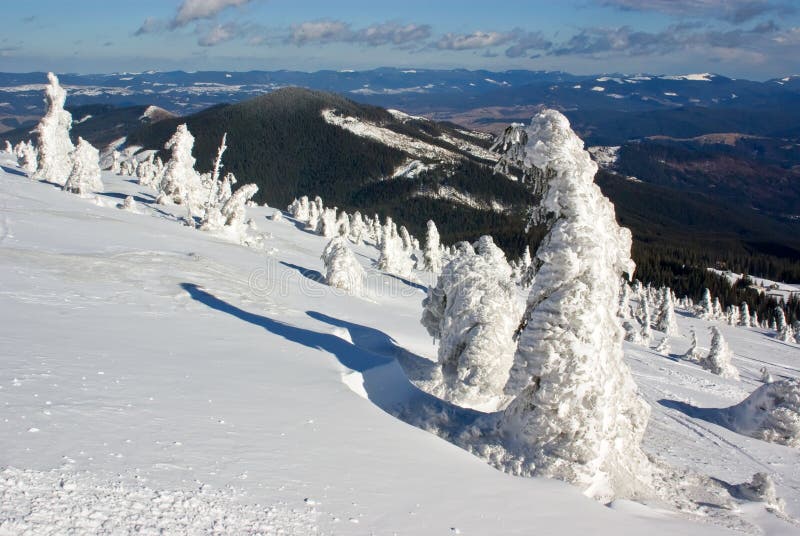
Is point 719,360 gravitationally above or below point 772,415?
below

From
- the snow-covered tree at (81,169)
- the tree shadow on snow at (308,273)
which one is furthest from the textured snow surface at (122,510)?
the snow-covered tree at (81,169)

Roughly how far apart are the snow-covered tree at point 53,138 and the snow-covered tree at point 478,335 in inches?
1721

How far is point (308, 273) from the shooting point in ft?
133

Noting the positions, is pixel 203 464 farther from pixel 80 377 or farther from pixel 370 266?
pixel 370 266

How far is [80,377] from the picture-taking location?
35.1 feet

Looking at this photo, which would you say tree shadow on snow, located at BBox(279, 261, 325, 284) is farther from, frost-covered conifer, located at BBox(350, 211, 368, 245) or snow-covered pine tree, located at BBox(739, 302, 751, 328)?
snow-covered pine tree, located at BBox(739, 302, 751, 328)

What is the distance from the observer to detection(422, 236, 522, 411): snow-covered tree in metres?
19.1

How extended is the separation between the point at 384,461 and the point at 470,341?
940 centimetres

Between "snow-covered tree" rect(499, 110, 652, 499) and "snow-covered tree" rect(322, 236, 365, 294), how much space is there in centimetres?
2531

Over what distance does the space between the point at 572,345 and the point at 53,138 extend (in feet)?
175

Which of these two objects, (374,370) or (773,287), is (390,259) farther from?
(773,287)

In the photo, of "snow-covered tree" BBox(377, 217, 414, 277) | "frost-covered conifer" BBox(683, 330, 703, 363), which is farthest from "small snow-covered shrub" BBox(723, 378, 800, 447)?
"snow-covered tree" BBox(377, 217, 414, 277)

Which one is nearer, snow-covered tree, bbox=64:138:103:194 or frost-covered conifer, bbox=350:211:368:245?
snow-covered tree, bbox=64:138:103:194

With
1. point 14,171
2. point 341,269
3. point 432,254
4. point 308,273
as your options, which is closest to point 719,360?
point 341,269
